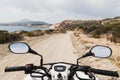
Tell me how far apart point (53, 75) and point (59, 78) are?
0.12m

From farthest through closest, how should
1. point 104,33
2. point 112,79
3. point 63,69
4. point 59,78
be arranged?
point 104,33 → point 112,79 → point 63,69 → point 59,78

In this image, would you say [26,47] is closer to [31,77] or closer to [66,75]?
[31,77]

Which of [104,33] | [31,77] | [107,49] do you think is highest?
[107,49]

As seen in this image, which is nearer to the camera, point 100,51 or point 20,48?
point 100,51

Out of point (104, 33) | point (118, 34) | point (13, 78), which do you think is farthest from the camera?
point (104, 33)

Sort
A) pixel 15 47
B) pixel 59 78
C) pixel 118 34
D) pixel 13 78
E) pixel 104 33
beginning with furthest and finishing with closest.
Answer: pixel 104 33
pixel 118 34
pixel 13 78
pixel 15 47
pixel 59 78

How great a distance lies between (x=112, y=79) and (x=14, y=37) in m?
35.2

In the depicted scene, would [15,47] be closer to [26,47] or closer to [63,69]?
[26,47]

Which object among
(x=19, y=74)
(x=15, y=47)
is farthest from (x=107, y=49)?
(x=19, y=74)

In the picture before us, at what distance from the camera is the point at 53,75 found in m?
3.17

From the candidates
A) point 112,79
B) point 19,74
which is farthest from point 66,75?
point 19,74

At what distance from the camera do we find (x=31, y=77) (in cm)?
374

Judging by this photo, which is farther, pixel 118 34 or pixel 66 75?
pixel 118 34

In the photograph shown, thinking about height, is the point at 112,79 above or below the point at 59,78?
below
